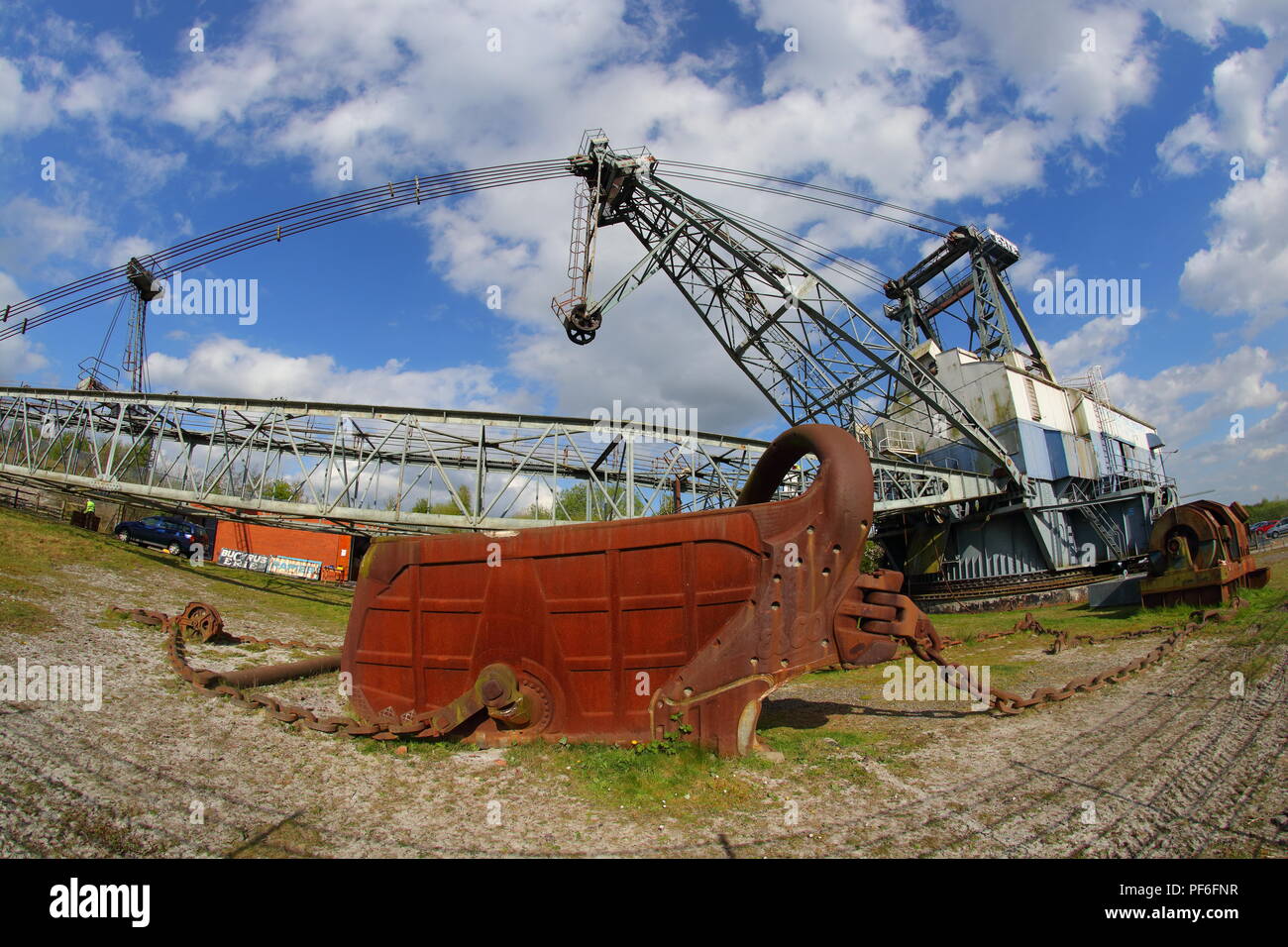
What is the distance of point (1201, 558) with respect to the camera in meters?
13.4

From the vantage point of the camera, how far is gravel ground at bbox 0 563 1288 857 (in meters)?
3.65

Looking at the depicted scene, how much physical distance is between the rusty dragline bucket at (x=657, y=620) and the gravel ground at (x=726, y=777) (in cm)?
65

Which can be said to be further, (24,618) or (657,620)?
(24,618)

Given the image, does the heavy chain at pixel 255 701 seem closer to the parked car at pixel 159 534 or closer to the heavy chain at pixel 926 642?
the heavy chain at pixel 926 642

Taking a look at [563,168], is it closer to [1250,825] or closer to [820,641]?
[820,641]

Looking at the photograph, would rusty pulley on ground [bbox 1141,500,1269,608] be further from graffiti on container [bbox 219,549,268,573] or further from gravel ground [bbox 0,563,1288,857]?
graffiti on container [bbox 219,549,268,573]

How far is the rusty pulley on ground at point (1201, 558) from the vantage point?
1298cm

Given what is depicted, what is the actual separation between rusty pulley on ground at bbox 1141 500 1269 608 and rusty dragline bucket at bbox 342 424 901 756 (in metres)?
12.6

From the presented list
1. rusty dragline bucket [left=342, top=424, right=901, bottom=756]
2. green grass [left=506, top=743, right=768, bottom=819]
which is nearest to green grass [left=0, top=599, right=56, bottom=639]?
rusty dragline bucket [left=342, top=424, right=901, bottom=756]

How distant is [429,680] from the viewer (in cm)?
629

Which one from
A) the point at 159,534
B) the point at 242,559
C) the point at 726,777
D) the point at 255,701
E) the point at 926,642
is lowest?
Answer: the point at 726,777

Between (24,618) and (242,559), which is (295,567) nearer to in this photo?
(242,559)

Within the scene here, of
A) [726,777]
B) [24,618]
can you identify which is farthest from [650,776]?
[24,618]

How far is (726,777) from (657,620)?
1.47 meters
